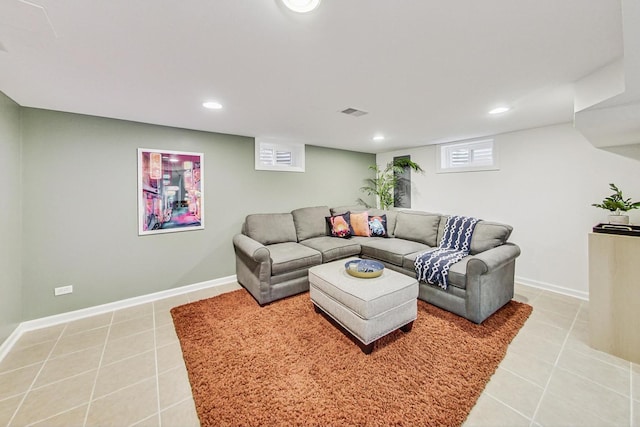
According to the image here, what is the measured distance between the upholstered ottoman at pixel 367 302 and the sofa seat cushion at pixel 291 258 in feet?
1.80

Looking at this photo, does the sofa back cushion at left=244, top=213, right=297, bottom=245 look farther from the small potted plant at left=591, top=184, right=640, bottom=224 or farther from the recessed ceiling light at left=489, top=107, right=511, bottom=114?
the small potted plant at left=591, top=184, right=640, bottom=224

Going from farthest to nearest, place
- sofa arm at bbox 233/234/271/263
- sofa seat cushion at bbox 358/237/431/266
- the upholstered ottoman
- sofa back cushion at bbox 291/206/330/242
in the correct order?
sofa back cushion at bbox 291/206/330/242 → sofa seat cushion at bbox 358/237/431/266 → sofa arm at bbox 233/234/271/263 → the upholstered ottoman

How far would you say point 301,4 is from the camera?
1088 mm

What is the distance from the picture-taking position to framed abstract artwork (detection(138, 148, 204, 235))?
296 cm

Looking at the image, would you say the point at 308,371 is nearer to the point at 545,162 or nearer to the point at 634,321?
the point at 634,321

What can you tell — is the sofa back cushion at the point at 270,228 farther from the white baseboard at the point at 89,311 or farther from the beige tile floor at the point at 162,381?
the beige tile floor at the point at 162,381

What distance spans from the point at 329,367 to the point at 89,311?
2769 millimetres

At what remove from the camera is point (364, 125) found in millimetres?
3199

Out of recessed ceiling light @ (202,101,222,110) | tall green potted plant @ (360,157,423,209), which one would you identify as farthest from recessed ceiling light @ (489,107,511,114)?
recessed ceiling light @ (202,101,222,110)

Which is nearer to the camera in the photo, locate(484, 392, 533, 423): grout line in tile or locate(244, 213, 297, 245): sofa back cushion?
locate(484, 392, 533, 423): grout line in tile

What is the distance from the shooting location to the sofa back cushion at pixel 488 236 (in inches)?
116

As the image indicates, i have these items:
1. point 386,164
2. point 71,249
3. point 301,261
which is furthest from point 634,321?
point 71,249

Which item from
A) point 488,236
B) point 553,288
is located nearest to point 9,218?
point 488,236

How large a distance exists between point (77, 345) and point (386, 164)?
5.42 m
